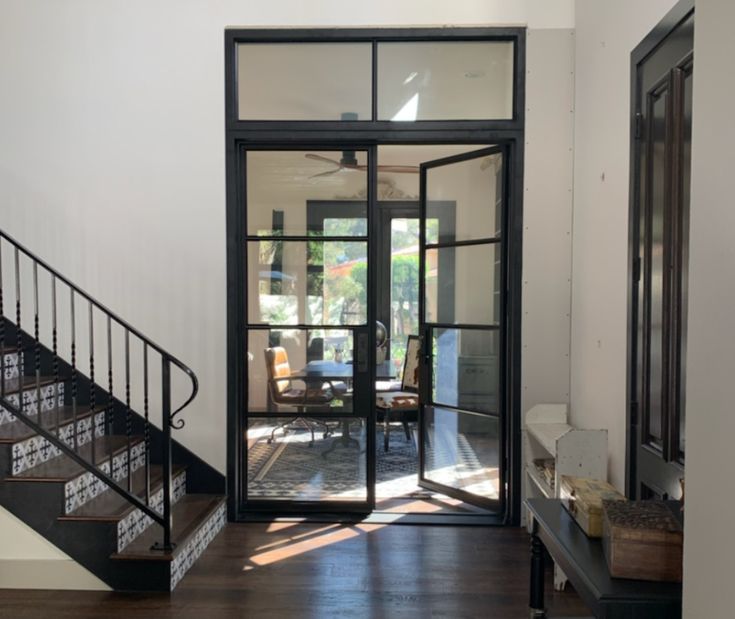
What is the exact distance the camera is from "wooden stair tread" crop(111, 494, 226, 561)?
120 inches

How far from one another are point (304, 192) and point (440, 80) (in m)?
1.11

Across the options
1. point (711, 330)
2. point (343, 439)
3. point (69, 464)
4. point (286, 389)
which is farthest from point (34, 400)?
point (711, 330)

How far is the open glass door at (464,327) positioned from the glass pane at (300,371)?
2.26ft

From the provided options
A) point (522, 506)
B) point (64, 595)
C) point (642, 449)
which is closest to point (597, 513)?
point (642, 449)

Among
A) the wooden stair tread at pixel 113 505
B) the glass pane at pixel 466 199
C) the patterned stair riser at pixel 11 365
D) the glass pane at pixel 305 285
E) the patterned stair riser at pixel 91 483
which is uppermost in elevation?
the glass pane at pixel 466 199

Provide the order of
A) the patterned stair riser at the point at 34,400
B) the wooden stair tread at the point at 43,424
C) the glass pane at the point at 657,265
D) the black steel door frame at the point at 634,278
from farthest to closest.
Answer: the patterned stair riser at the point at 34,400, the wooden stair tread at the point at 43,424, the black steel door frame at the point at 634,278, the glass pane at the point at 657,265

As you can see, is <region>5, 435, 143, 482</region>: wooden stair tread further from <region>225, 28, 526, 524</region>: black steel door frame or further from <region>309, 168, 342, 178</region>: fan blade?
<region>309, 168, 342, 178</region>: fan blade

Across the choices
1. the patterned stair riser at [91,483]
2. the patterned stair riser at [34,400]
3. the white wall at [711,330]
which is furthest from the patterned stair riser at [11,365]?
the white wall at [711,330]

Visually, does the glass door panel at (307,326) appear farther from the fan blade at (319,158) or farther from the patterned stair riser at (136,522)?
the patterned stair riser at (136,522)

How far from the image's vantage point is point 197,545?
3420 mm

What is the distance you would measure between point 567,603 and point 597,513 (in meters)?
1.39

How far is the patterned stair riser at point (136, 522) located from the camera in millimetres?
3107

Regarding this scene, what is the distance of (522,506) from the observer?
3.95 metres

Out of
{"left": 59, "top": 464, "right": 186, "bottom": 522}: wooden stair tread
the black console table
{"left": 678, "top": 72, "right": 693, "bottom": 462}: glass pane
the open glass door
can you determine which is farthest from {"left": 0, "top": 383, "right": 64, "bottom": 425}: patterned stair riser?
{"left": 678, "top": 72, "right": 693, "bottom": 462}: glass pane
